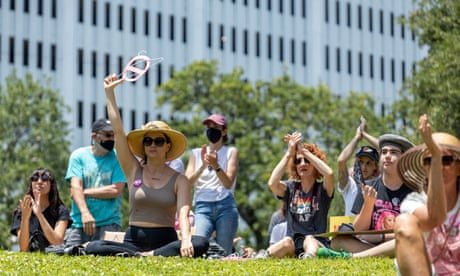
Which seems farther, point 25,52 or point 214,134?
point 25,52

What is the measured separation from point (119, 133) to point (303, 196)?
233 centimetres

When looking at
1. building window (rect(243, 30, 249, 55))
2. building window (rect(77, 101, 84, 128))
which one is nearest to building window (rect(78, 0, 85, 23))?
building window (rect(77, 101, 84, 128))

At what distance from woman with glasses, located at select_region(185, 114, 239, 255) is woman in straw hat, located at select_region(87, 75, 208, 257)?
4.61ft

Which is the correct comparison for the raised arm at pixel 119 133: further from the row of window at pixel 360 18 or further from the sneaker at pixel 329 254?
the row of window at pixel 360 18

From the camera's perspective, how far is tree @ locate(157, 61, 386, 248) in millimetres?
47062

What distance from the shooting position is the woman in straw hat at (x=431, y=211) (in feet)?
22.0

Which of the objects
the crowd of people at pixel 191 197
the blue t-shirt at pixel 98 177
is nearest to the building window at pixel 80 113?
the crowd of people at pixel 191 197

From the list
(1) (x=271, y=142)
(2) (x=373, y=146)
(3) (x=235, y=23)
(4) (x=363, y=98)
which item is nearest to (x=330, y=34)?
(3) (x=235, y=23)

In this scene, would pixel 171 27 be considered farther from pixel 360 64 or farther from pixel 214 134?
pixel 214 134

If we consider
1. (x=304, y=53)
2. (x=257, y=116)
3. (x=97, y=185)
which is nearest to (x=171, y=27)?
(x=304, y=53)

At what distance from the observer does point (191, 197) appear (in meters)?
11.3

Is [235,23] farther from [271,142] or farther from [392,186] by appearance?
[392,186]

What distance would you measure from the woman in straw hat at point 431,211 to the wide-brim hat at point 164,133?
4531mm

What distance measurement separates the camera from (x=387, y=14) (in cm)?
7469
